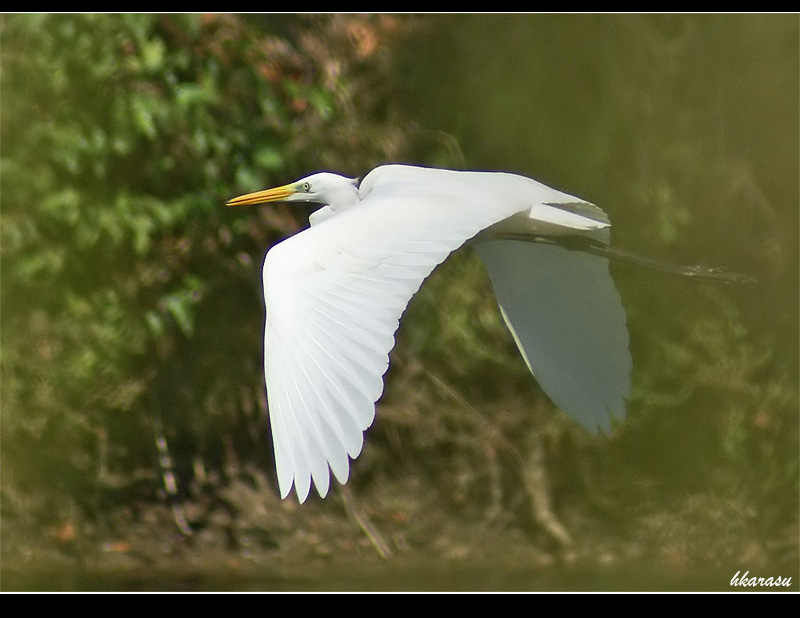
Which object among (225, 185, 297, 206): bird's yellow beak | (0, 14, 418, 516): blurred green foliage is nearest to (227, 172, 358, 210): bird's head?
(225, 185, 297, 206): bird's yellow beak

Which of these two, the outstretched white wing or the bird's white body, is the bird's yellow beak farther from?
the outstretched white wing

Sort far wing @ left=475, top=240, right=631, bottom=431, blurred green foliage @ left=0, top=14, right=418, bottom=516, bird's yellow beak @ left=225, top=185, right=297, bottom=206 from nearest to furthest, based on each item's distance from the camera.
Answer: far wing @ left=475, top=240, right=631, bottom=431, bird's yellow beak @ left=225, top=185, right=297, bottom=206, blurred green foliage @ left=0, top=14, right=418, bottom=516

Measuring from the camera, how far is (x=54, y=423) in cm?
295

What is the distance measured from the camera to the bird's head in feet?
6.05

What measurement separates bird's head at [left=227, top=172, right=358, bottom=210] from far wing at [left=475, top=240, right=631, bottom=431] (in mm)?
251

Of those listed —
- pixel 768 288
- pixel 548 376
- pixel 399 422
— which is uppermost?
pixel 548 376

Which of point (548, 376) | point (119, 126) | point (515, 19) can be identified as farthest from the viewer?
point (515, 19)

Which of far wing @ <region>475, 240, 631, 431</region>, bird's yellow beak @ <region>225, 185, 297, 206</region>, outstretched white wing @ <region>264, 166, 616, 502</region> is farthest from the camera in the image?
bird's yellow beak @ <region>225, 185, 297, 206</region>

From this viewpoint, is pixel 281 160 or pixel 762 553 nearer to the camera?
pixel 281 160

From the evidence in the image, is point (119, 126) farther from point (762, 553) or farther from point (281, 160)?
point (762, 553)

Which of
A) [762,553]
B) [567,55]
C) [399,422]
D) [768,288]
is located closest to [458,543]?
[399,422]

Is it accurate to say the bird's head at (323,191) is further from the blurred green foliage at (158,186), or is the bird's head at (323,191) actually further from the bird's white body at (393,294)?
the blurred green foliage at (158,186)

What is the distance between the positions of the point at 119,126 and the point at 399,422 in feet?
3.55

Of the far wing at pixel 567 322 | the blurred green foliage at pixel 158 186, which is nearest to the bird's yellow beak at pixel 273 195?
the far wing at pixel 567 322
